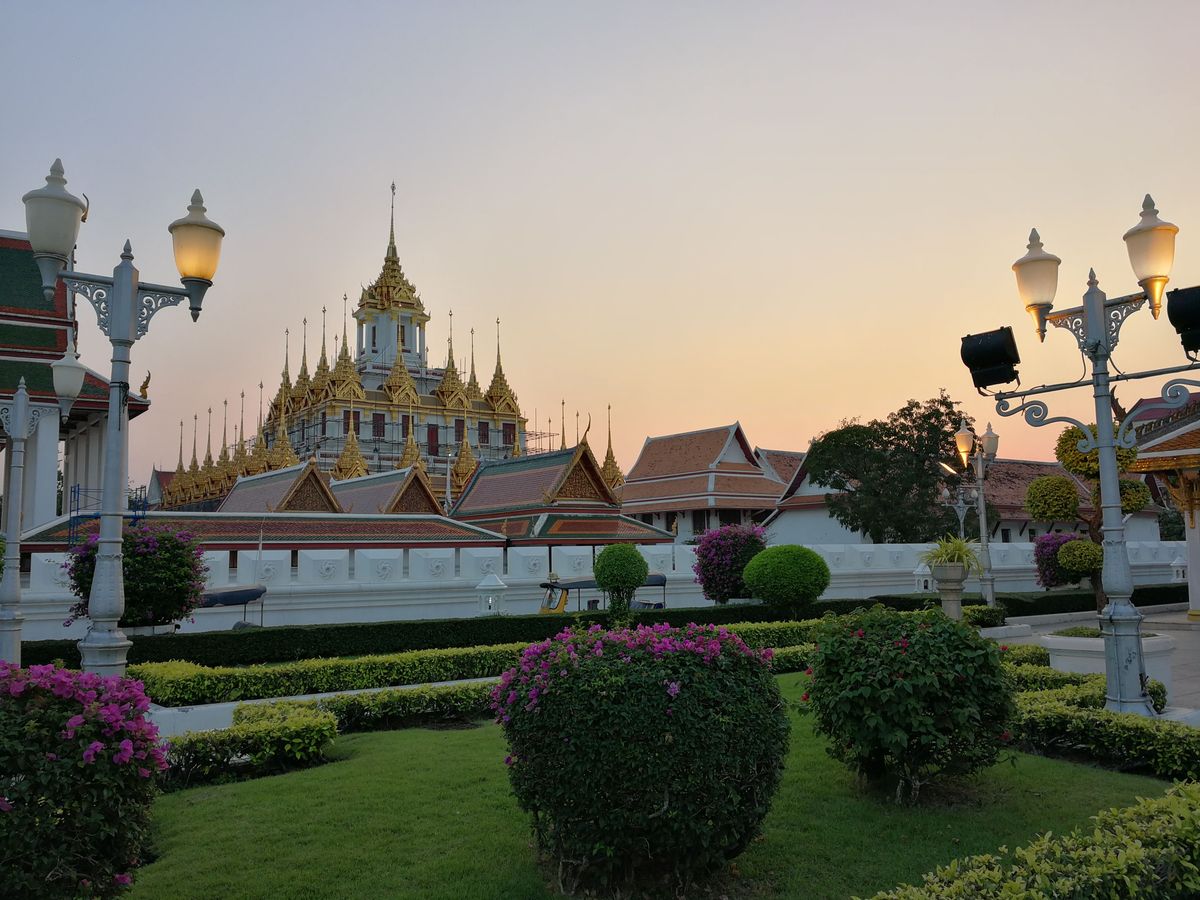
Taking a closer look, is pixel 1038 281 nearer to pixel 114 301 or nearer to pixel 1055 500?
pixel 114 301

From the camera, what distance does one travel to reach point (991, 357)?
787 cm

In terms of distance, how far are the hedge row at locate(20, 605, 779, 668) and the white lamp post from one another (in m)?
2.27

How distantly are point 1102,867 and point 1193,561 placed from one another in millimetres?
18038

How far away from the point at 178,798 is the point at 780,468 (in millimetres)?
41703

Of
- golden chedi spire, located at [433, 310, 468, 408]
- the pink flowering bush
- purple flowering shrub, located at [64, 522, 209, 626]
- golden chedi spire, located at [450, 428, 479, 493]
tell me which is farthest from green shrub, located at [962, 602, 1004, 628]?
golden chedi spire, located at [433, 310, 468, 408]

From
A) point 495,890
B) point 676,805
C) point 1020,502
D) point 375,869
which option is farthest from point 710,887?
point 1020,502

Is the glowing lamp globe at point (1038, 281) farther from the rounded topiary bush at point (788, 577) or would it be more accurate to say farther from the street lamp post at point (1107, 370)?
the rounded topiary bush at point (788, 577)

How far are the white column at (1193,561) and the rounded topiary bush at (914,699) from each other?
15692 mm

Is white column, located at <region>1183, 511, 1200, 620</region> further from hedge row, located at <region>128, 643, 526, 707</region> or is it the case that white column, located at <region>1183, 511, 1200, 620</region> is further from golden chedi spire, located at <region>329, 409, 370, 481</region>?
golden chedi spire, located at <region>329, 409, 370, 481</region>

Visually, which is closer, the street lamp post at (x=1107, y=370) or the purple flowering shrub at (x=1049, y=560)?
the street lamp post at (x=1107, y=370)

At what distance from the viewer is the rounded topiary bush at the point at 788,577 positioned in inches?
642

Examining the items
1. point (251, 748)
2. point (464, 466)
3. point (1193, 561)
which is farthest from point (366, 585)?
point (464, 466)

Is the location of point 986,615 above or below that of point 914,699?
below

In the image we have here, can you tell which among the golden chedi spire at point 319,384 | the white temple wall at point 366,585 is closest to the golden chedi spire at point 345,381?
the golden chedi spire at point 319,384
